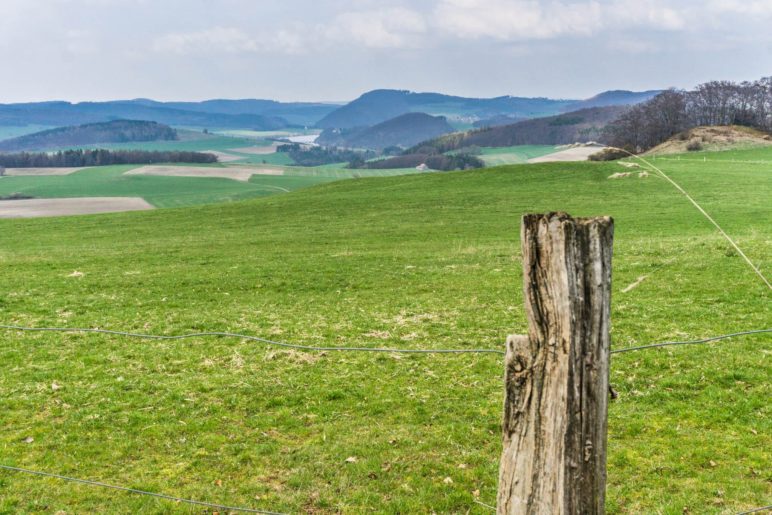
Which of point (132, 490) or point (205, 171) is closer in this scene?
point (132, 490)

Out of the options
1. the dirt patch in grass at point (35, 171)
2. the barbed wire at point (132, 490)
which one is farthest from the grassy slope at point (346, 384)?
the dirt patch in grass at point (35, 171)

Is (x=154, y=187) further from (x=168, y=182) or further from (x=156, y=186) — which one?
(x=168, y=182)

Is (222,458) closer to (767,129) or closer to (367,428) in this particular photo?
(367,428)

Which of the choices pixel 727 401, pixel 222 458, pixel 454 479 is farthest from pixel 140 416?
pixel 727 401

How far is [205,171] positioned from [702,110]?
387 feet

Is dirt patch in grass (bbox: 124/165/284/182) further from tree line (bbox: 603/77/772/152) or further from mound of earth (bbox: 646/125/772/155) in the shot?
mound of earth (bbox: 646/125/772/155)

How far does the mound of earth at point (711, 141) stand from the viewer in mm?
90625

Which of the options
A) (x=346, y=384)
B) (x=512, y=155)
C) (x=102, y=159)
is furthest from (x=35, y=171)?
(x=346, y=384)

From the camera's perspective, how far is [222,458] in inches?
351

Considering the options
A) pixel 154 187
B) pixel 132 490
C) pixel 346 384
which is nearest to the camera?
pixel 132 490

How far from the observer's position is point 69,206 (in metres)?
98.7

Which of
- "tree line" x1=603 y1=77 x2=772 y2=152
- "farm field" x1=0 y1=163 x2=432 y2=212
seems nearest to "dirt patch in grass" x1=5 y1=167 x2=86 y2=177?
"farm field" x1=0 y1=163 x2=432 y2=212

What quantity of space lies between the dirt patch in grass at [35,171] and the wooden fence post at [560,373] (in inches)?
7272

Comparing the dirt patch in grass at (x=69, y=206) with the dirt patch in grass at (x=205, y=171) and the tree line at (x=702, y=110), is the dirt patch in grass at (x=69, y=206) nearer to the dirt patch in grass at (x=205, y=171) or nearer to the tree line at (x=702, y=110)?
the dirt patch in grass at (x=205, y=171)
